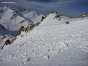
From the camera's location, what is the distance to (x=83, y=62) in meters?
4.70

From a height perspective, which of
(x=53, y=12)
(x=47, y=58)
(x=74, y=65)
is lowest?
(x=47, y=58)

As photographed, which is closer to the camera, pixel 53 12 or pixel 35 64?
pixel 35 64

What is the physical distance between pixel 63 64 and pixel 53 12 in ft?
99.1

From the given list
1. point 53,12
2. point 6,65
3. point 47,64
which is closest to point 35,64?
point 47,64

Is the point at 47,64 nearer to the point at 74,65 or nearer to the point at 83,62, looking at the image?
the point at 74,65

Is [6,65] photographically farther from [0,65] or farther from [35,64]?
[35,64]

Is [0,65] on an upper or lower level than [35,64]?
lower

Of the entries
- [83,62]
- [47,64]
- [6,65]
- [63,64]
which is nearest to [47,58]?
[47,64]

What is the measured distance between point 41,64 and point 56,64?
1.19m

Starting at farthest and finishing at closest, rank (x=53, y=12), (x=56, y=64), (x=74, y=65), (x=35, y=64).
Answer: (x=53, y=12)
(x=35, y=64)
(x=56, y=64)
(x=74, y=65)

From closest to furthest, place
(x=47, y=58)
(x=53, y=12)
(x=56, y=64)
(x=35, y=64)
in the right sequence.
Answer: (x=56, y=64) < (x=35, y=64) < (x=47, y=58) < (x=53, y=12)

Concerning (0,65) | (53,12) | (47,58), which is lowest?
(0,65)

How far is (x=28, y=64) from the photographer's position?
5539 mm

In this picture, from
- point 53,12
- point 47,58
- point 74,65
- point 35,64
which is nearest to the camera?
point 74,65
